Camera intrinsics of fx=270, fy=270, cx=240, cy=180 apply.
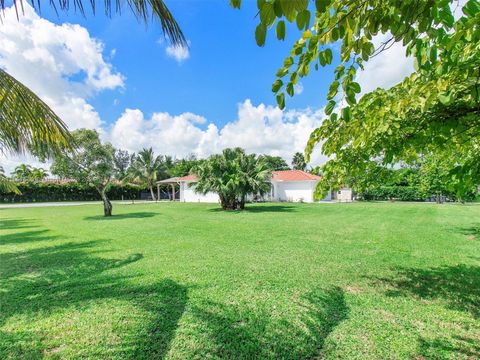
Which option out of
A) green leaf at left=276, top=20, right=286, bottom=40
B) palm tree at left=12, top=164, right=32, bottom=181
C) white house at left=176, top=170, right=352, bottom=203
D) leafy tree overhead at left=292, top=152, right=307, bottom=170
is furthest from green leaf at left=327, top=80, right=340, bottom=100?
palm tree at left=12, top=164, right=32, bottom=181

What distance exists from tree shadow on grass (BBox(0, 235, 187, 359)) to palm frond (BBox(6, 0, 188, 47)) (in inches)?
139

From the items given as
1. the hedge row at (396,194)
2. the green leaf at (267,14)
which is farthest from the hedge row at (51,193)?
the green leaf at (267,14)

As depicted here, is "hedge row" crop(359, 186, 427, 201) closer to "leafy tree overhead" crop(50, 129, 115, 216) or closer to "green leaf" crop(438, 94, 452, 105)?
"leafy tree overhead" crop(50, 129, 115, 216)

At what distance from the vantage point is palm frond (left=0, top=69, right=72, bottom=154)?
344 centimetres

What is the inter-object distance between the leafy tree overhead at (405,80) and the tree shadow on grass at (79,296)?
9.66 ft

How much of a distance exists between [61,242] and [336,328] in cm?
920

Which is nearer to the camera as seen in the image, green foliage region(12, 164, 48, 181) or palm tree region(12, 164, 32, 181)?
green foliage region(12, 164, 48, 181)

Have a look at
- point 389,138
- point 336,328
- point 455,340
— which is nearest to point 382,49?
point 389,138

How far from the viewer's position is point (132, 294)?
4.42 metres

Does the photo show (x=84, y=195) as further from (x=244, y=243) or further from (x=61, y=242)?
(x=244, y=243)

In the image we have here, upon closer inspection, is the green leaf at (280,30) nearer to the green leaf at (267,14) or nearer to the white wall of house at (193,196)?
the green leaf at (267,14)

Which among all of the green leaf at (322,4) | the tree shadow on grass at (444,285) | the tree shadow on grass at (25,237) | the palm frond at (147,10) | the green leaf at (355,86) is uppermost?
the palm frond at (147,10)

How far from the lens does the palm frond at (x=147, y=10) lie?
2658mm

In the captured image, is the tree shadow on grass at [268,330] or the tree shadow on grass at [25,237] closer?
the tree shadow on grass at [268,330]
